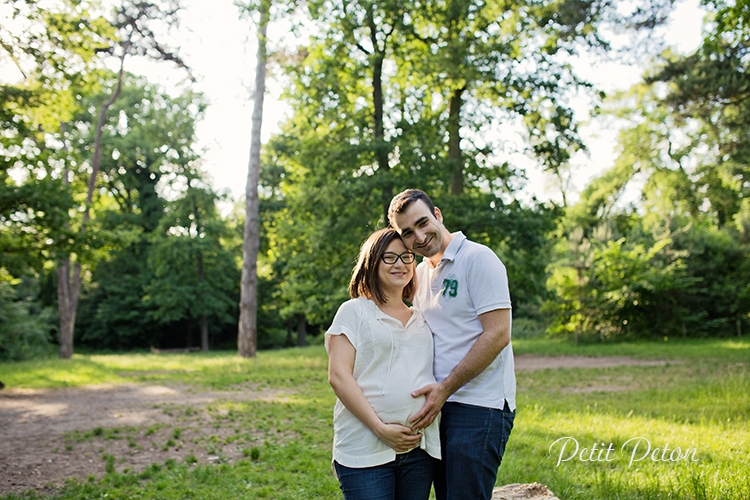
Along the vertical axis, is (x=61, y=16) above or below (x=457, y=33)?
below

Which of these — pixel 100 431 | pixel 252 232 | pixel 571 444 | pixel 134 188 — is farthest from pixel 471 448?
pixel 134 188

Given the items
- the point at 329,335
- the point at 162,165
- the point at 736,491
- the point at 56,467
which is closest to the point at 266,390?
the point at 56,467

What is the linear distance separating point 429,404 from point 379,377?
25 cm

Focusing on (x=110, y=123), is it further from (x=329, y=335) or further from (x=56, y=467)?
(x=329, y=335)

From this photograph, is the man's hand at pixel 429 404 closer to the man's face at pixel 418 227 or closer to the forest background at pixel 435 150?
the man's face at pixel 418 227

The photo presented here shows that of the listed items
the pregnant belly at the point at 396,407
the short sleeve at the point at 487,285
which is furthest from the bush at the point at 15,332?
the short sleeve at the point at 487,285

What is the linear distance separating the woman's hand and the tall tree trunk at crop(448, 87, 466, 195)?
15.4m

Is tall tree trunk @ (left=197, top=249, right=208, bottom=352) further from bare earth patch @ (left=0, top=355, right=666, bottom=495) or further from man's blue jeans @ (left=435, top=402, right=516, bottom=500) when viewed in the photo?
man's blue jeans @ (left=435, top=402, right=516, bottom=500)

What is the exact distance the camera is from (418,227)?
2914mm

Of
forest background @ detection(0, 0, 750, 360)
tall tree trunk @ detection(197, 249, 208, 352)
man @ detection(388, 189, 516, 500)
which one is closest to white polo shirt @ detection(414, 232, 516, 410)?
man @ detection(388, 189, 516, 500)

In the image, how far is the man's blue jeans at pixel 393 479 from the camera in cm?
260

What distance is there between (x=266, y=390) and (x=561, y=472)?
25.1ft

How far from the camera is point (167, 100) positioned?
31.6 m

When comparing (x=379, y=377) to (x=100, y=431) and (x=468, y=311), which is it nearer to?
(x=468, y=311)
